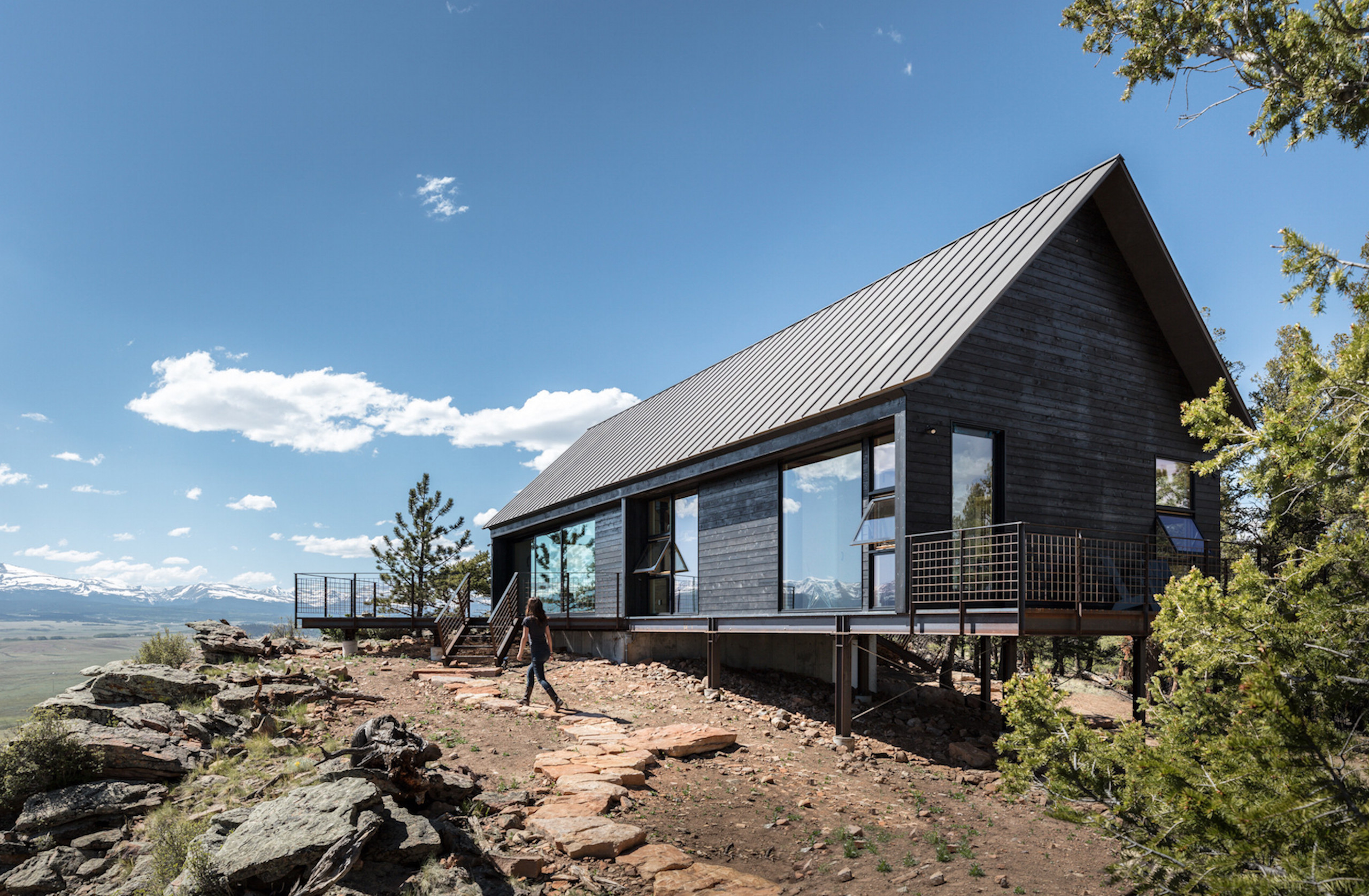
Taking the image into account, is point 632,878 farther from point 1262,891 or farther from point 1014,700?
A: point 1262,891

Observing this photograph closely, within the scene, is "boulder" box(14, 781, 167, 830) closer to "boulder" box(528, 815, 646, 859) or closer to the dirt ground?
the dirt ground

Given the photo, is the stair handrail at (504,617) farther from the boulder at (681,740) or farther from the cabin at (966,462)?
the boulder at (681,740)

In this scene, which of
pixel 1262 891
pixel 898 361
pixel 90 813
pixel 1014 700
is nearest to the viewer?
pixel 1262 891

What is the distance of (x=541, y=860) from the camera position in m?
6.98

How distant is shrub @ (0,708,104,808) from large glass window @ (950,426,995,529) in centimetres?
1159

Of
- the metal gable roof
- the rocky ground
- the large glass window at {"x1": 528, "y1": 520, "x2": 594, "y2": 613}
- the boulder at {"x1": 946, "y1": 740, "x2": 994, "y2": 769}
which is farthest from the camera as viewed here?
the large glass window at {"x1": 528, "y1": 520, "x2": 594, "y2": 613}

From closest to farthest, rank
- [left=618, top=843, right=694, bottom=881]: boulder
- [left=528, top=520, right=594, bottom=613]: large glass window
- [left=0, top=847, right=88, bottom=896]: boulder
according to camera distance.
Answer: [left=618, top=843, right=694, bottom=881]: boulder < [left=0, top=847, right=88, bottom=896]: boulder < [left=528, top=520, right=594, bottom=613]: large glass window

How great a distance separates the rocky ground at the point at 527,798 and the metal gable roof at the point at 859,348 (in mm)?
5008

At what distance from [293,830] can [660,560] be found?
1151 centimetres

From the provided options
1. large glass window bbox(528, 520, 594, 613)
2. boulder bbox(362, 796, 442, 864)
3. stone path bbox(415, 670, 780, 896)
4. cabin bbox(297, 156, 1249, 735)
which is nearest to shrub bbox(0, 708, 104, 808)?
stone path bbox(415, 670, 780, 896)

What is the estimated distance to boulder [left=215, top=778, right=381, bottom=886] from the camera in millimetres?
6547

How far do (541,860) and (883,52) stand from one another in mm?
13978

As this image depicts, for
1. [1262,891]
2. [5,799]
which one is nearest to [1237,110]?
[1262,891]

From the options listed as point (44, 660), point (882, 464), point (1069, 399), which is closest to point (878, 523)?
point (882, 464)
